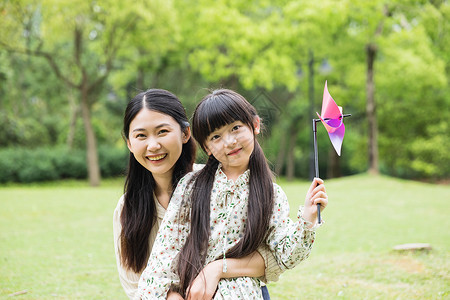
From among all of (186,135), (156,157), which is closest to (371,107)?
(186,135)

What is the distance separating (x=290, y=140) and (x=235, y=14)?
11.5m

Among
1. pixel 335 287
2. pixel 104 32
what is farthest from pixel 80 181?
pixel 335 287

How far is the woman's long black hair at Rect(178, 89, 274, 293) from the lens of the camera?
2207 mm

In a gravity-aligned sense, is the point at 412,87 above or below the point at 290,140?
above

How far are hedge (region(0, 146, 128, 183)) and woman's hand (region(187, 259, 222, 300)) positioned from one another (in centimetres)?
1635

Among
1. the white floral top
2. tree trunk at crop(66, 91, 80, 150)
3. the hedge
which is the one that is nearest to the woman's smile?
the white floral top

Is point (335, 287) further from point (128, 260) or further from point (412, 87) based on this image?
point (412, 87)

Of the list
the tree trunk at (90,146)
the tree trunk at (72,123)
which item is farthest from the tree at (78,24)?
the tree trunk at (72,123)

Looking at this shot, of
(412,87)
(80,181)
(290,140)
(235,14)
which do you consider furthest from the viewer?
(290,140)

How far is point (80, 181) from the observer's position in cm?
2056

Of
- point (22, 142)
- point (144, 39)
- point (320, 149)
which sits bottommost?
point (320, 149)

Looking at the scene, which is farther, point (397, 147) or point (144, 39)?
point (397, 147)

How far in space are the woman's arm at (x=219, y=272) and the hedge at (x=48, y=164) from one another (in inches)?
642

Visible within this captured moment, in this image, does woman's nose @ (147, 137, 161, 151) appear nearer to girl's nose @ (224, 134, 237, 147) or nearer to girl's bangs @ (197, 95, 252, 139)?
girl's bangs @ (197, 95, 252, 139)
